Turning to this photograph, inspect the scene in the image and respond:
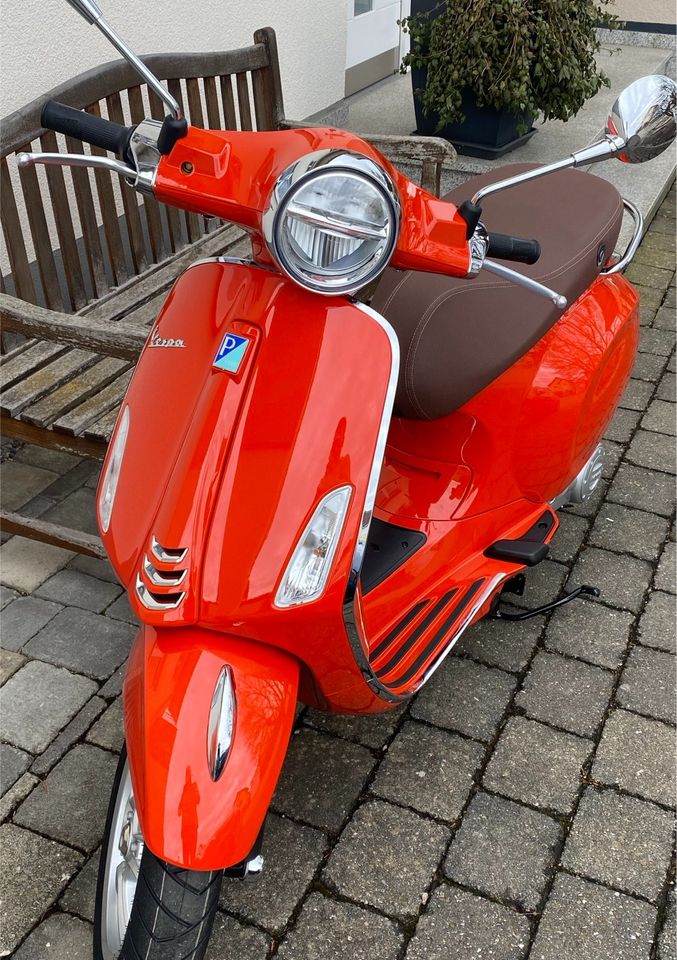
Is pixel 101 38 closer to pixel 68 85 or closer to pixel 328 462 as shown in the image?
pixel 68 85

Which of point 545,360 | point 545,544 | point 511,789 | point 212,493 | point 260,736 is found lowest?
point 511,789

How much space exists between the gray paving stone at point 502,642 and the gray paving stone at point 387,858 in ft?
1.76

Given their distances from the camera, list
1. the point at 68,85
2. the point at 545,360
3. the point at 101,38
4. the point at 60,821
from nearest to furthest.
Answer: the point at 60,821 → the point at 545,360 → the point at 68,85 → the point at 101,38

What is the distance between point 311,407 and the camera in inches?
60.7

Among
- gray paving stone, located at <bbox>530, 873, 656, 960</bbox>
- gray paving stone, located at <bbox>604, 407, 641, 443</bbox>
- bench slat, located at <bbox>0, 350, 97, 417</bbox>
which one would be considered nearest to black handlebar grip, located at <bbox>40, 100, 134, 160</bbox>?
bench slat, located at <bbox>0, 350, 97, 417</bbox>

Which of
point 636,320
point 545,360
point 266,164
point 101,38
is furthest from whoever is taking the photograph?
point 101,38

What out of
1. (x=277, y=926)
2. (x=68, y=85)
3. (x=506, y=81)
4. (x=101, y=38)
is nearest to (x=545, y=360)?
(x=277, y=926)

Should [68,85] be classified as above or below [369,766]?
above

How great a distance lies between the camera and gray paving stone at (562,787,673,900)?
6.25 ft

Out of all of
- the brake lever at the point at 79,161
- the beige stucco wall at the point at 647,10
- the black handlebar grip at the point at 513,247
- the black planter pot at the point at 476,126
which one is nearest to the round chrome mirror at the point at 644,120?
the black handlebar grip at the point at 513,247

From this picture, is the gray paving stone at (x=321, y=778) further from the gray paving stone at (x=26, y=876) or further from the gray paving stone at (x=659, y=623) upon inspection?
the gray paving stone at (x=659, y=623)

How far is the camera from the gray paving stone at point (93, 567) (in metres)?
2.71

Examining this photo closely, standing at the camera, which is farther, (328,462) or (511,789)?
(511,789)

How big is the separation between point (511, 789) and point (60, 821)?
1.01 meters
